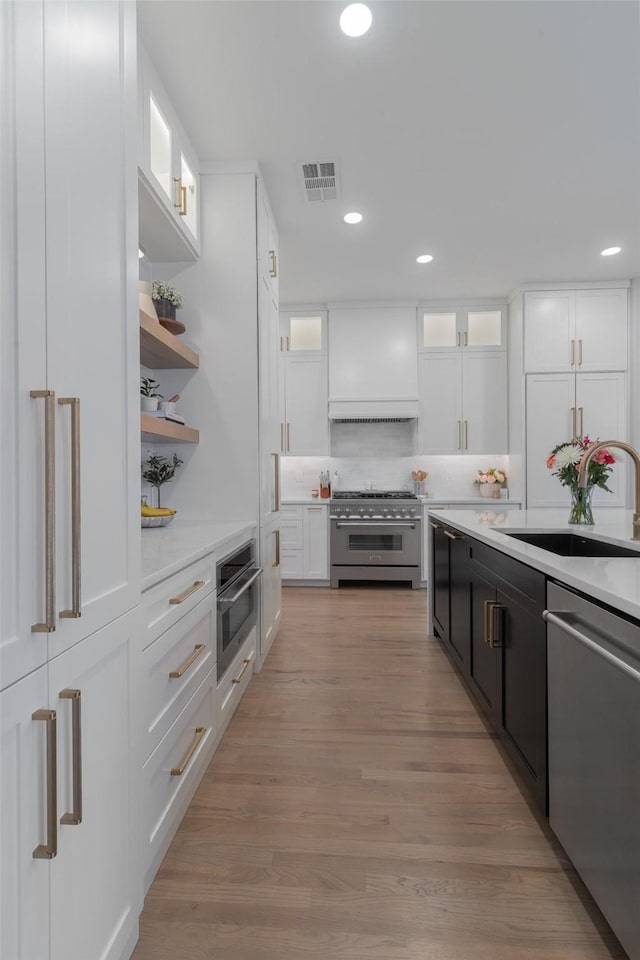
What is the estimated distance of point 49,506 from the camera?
29.6 inches

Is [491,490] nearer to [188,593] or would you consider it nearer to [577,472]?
[577,472]

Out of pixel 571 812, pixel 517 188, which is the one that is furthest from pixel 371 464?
pixel 571 812

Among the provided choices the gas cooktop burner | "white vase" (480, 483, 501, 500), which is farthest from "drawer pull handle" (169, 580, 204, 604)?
"white vase" (480, 483, 501, 500)

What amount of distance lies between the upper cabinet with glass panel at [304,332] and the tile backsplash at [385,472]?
4.00 feet

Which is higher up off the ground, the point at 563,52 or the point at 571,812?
the point at 563,52

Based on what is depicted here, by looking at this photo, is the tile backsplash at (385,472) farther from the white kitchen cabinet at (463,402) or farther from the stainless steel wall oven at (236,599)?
the stainless steel wall oven at (236,599)

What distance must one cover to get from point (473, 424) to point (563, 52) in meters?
3.43

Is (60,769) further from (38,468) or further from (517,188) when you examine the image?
(517,188)

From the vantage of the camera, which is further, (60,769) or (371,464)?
(371,464)

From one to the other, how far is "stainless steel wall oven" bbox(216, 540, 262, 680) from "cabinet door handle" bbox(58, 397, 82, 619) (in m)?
1.19

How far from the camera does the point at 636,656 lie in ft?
3.23

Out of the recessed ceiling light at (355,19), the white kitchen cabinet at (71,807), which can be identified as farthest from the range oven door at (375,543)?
the white kitchen cabinet at (71,807)

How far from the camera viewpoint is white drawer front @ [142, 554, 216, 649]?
1299 mm

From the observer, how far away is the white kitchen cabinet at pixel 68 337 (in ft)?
2.32
